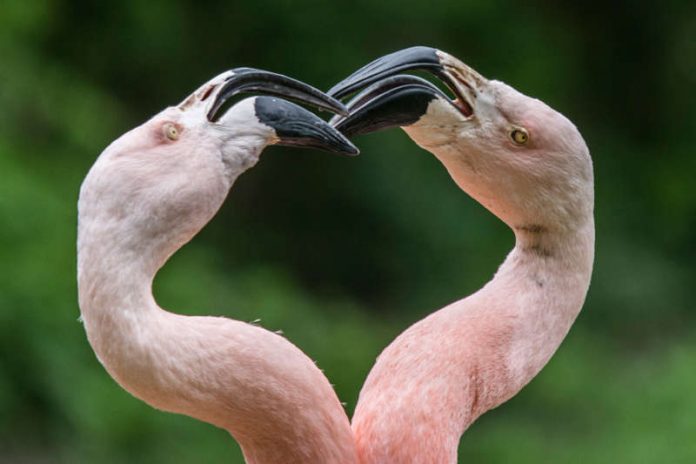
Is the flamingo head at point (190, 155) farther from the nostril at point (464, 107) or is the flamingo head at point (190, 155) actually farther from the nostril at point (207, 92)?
the nostril at point (464, 107)

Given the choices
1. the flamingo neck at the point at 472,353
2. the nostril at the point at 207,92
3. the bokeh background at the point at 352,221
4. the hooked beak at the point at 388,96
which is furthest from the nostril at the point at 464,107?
the bokeh background at the point at 352,221

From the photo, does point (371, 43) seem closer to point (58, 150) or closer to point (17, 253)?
point (58, 150)

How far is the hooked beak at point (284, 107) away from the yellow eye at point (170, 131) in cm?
7

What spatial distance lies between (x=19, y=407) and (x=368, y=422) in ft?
13.4

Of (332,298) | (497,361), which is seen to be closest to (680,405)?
(332,298)

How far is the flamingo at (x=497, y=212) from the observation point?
2.06 m

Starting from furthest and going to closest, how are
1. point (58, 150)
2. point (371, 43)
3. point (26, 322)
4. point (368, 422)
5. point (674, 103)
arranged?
point (674, 103), point (371, 43), point (58, 150), point (26, 322), point (368, 422)

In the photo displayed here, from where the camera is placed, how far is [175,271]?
6.51 meters

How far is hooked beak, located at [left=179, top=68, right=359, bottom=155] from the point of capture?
195cm

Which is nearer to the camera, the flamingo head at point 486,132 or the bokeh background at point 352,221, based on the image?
the flamingo head at point 486,132

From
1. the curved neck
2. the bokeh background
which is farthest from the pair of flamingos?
the bokeh background

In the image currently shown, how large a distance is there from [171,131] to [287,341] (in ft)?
1.18

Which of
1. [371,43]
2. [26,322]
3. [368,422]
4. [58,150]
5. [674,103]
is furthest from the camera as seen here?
[674,103]

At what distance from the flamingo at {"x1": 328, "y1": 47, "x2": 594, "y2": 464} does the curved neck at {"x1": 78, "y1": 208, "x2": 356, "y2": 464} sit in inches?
6.3
